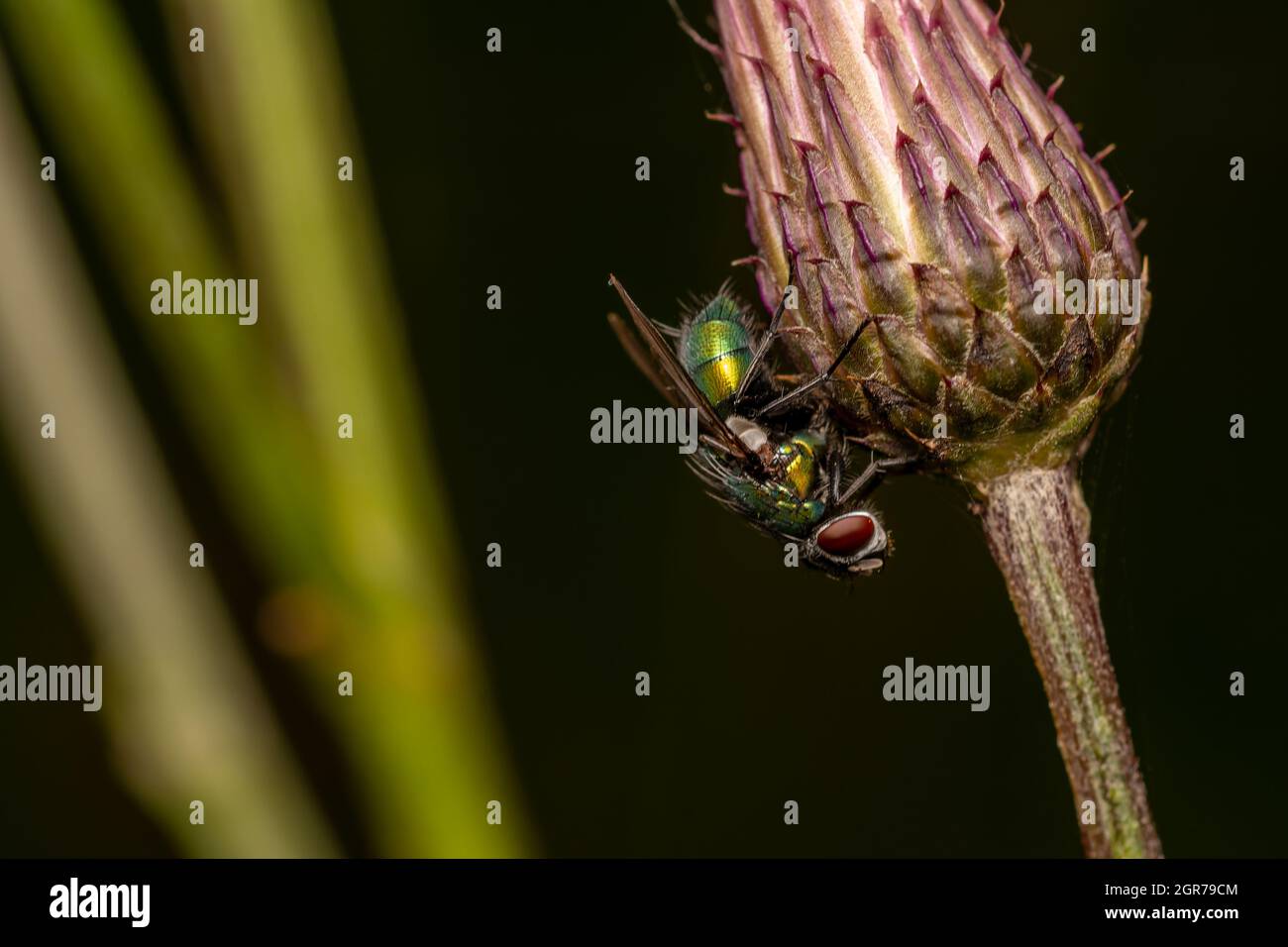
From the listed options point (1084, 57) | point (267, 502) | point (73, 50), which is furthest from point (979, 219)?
point (1084, 57)

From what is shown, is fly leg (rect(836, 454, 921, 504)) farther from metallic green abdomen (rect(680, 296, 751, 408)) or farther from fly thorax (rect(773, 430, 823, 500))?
metallic green abdomen (rect(680, 296, 751, 408))

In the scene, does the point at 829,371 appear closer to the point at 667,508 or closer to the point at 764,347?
the point at 764,347

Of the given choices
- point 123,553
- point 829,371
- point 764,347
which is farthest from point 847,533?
point 123,553

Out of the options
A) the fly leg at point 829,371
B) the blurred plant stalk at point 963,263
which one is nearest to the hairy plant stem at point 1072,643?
the blurred plant stalk at point 963,263

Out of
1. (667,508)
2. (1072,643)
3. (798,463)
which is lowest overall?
(1072,643)

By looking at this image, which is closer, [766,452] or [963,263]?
[963,263]

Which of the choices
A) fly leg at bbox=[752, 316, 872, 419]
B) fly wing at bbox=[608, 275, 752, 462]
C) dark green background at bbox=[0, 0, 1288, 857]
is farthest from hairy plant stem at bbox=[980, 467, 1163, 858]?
dark green background at bbox=[0, 0, 1288, 857]

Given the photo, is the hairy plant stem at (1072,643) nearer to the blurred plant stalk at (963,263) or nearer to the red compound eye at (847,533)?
the blurred plant stalk at (963,263)
